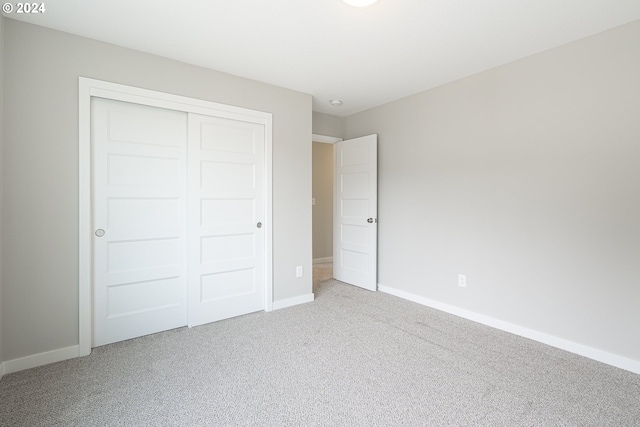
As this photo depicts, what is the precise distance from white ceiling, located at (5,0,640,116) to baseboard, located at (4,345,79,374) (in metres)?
2.38

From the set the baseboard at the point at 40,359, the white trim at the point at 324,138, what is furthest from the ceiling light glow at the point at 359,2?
the baseboard at the point at 40,359

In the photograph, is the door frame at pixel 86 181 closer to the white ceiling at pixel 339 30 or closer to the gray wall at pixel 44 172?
the gray wall at pixel 44 172

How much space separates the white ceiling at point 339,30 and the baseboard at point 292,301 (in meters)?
2.42

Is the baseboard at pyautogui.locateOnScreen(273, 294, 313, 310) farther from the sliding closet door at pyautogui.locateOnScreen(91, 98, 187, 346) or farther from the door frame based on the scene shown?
the door frame

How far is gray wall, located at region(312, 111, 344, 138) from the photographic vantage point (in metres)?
4.36

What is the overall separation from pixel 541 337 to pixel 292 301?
2.39 metres

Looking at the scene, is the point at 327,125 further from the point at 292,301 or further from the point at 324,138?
the point at 292,301

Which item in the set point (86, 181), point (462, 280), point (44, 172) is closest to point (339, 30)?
point (86, 181)

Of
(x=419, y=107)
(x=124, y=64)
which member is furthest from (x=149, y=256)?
(x=419, y=107)

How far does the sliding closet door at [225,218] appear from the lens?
2.89 meters

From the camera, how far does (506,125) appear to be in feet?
9.23

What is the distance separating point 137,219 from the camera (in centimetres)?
261

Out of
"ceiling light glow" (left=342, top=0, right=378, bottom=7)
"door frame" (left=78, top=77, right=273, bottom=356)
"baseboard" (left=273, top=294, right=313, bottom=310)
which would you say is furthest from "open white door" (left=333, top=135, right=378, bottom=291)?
"door frame" (left=78, top=77, right=273, bottom=356)

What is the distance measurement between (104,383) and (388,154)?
11.7 feet
